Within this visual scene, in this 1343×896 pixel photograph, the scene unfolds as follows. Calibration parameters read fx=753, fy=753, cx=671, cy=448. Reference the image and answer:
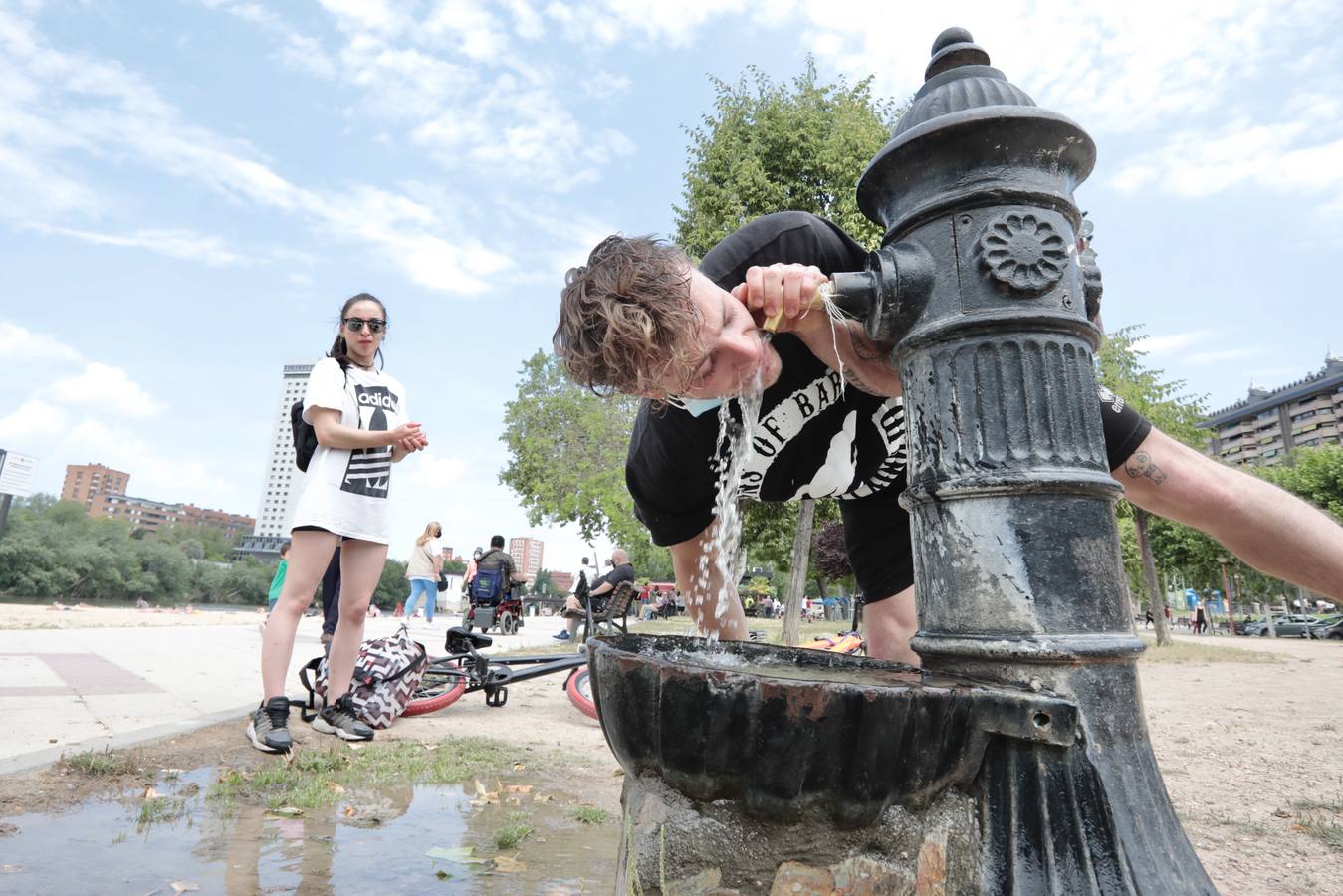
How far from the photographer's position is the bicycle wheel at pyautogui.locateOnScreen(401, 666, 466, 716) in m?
4.35

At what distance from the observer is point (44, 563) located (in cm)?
4756

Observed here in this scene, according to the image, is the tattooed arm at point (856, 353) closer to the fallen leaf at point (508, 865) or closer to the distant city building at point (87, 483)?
the fallen leaf at point (508, 865)

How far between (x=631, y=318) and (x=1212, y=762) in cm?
380

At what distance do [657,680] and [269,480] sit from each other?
430 feet

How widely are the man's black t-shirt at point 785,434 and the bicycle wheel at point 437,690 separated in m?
2.65

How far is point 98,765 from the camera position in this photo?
2.54m

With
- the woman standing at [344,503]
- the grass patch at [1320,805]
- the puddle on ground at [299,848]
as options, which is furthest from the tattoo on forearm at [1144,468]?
the woman standing at [344,503]

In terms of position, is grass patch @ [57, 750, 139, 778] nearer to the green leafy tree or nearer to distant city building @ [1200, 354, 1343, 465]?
distant city building @ [1200, 354, 1343, 465]

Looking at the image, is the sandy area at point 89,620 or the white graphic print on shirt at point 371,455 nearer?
the white graphic print on shirt at point 371,455

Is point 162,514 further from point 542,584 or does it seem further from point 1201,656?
point 1201,656

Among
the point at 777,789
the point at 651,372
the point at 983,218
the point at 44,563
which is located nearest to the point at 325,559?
the point at 651,372

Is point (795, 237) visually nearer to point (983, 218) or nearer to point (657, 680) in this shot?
point (983, 218)

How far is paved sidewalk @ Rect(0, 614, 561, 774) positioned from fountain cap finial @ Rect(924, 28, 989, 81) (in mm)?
3458

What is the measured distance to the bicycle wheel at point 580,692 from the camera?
4586mm
